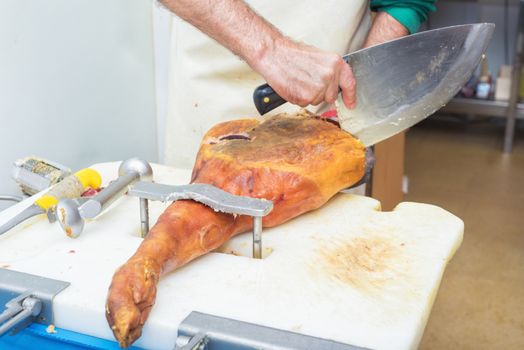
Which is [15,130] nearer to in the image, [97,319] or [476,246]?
[97,319]

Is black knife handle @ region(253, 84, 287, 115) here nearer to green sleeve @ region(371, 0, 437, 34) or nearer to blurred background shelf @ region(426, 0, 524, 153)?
green sleeve @ region(371, 0, 437, 34)

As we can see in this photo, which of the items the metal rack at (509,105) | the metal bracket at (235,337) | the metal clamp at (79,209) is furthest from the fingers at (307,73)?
the metal rack at (509,105)

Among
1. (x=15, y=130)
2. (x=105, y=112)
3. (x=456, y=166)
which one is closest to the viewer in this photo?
(x=15, y=130)

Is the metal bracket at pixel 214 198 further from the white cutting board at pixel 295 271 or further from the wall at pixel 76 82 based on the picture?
the wall at pixel 76 82

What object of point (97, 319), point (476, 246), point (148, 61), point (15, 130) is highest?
point (148, 61)

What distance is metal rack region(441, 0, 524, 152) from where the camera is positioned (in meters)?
3.67

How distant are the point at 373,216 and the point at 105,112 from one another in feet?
2.95

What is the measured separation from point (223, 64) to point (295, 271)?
70cm

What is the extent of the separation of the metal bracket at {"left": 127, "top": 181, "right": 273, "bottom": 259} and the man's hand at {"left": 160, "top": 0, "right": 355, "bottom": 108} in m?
0.27

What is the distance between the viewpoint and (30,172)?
1.22 meters

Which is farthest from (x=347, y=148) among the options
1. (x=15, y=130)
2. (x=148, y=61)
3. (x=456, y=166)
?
(x=456, y=166)

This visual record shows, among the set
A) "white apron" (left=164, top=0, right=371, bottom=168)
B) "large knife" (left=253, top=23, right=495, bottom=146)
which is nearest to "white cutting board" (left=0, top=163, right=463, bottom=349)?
"large knife" (left=253, top=23, right=495, bottom=146)

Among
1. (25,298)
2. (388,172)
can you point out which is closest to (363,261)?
(25,298)

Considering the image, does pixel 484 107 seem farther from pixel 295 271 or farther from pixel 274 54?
pixel 295 271
